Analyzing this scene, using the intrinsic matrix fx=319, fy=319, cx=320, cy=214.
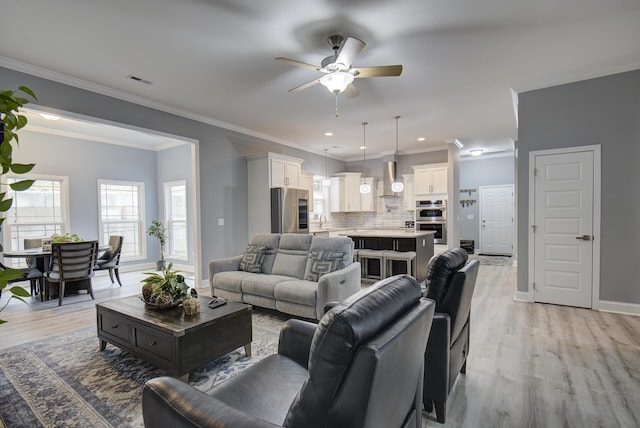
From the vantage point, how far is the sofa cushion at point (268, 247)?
4.31 metres

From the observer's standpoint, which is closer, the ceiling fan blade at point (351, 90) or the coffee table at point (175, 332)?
the coffee table at point (175, 332)

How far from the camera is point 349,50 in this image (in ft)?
8.75

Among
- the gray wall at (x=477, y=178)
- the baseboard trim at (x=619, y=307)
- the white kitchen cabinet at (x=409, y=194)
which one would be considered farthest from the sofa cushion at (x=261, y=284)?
the gray wall at (x=477, y=178)

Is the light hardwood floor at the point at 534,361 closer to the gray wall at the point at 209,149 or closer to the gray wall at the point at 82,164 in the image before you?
the gray wall at the point at 209,149

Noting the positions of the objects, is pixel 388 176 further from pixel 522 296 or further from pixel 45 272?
pixel 45 272

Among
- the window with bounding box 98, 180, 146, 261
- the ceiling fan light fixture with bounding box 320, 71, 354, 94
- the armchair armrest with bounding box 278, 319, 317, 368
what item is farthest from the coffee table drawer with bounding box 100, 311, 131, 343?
the window with bounding box 98, 180, 146, 261

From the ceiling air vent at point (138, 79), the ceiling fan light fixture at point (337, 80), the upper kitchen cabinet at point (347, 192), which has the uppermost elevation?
the ceiling air vent at point (138, 79)

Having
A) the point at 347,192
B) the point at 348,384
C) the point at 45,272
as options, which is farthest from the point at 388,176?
the point at 348,384

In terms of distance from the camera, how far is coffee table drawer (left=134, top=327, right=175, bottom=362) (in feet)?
7.48

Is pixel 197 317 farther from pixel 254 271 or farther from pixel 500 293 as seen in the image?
pixel 500 293

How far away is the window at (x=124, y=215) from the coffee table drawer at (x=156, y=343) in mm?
5083

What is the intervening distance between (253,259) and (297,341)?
102 inches

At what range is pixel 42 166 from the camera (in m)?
5.68

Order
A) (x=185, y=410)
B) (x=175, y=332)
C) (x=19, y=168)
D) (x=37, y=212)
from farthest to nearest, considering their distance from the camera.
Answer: (x=37, y=212)
(x=175, y=332)
(x=185, y=410)
(x=19, y=168)
